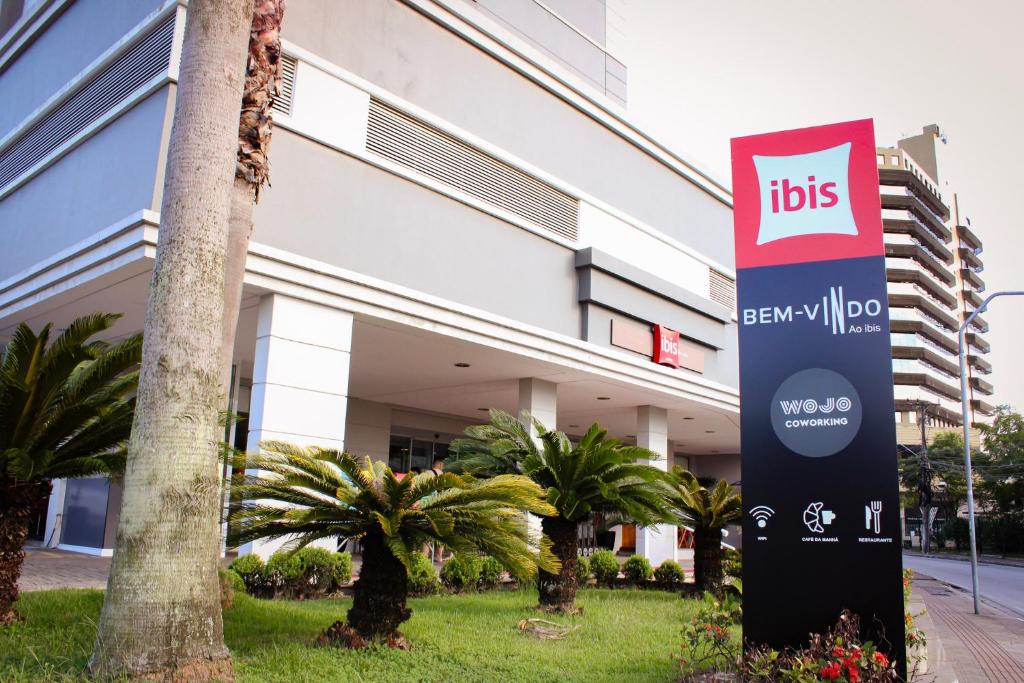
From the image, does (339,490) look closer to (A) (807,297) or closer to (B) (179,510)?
(B) (179,510)

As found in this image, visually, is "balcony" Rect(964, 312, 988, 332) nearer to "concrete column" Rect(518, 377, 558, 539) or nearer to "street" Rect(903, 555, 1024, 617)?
"street" Rect(903, 555, 1024, 617)

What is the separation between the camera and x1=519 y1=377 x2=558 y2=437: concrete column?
19.0 metres

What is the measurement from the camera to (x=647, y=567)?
52.9ft

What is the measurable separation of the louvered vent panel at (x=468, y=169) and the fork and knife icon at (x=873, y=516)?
404 inches

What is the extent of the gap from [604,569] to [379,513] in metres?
9.43

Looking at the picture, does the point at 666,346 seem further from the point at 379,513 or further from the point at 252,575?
the point at 379,513

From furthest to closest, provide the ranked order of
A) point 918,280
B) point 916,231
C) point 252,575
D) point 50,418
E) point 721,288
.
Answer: point 916,231 → point 918,280 → point 721,288 → point 252,575 → point 50,418

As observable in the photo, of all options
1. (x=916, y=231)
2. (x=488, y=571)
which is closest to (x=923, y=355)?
(x=916, y=231)

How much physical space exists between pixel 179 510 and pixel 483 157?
38.5 ft

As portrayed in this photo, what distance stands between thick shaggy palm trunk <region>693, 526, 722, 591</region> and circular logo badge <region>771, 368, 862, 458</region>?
7.90m

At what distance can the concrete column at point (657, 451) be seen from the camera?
21375 millimetres

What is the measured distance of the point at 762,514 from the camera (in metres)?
6.64

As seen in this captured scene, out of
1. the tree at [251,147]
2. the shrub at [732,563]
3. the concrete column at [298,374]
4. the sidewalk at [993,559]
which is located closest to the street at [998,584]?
the sidewalk at [993,559]

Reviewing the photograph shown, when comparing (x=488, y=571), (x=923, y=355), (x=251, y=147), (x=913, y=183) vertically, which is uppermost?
(x=913, y=183)
